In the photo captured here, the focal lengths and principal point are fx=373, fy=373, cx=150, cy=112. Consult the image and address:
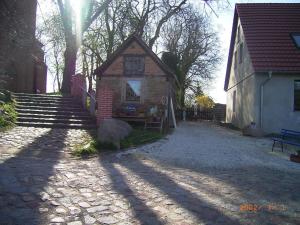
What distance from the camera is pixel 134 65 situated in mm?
20750

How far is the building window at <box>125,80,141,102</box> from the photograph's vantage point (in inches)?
811

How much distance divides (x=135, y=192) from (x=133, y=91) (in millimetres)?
14208

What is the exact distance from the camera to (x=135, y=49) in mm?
20766

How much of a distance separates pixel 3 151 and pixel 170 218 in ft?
21.5

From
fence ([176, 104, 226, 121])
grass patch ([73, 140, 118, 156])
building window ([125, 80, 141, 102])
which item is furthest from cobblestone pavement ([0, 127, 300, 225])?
fence ([176, 104, 226, 121])

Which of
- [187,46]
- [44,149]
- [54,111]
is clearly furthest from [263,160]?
[187,46]

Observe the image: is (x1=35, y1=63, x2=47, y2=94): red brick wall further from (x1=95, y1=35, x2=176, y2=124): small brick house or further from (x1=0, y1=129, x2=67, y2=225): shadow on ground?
(x1=0, y1=129, x2=67, y2=225): shadow on ground

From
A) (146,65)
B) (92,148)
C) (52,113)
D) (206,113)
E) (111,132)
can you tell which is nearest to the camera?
(92,148)

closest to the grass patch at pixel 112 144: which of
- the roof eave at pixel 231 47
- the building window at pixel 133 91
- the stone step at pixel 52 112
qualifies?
the stone step at pixel 52 112

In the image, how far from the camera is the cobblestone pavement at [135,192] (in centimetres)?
541

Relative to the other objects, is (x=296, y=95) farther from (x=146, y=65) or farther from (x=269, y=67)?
(x=146, y=65)

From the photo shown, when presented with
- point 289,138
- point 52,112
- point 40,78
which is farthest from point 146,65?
point 40,78

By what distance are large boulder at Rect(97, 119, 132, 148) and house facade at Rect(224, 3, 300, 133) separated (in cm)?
884

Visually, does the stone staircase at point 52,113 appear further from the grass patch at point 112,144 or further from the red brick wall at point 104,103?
the grass patch at point 112,144
